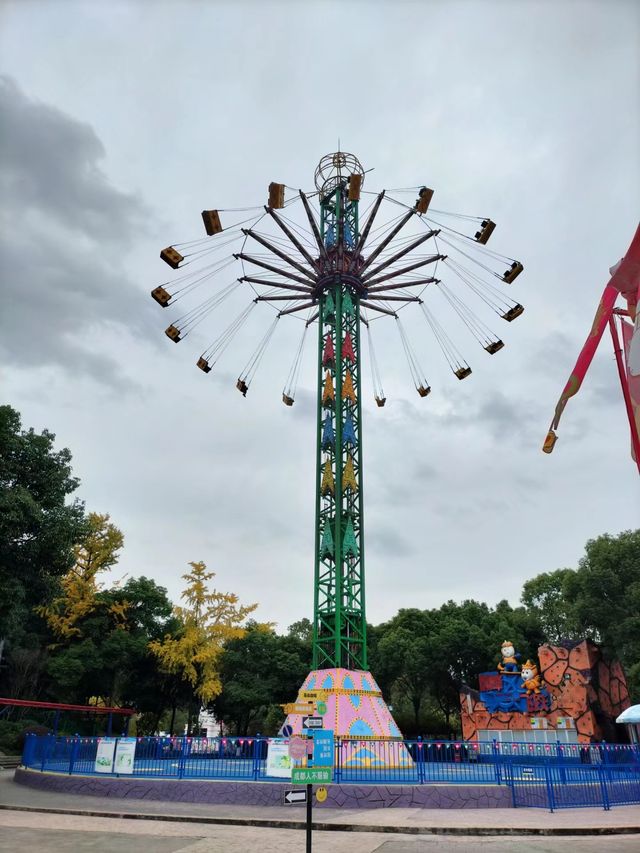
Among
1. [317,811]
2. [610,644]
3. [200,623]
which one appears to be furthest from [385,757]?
[610,644]

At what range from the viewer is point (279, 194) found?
22828mm

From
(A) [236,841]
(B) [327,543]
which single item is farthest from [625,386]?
(B) [327,543]

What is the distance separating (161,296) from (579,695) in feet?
90.2

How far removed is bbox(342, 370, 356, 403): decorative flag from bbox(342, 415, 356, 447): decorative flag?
1080mm

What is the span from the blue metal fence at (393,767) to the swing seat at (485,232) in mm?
18137

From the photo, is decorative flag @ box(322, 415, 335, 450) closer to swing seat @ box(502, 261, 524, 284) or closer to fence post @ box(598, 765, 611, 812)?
swing seat @ box(502, 261, 524, 284)

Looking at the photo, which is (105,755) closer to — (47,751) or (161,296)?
(47,751)

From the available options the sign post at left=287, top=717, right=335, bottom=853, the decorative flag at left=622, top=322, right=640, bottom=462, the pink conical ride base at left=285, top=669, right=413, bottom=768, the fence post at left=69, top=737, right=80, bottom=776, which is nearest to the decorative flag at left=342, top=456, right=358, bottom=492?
the pink conical ride base at left=285, top=669, right=413, bottom=768

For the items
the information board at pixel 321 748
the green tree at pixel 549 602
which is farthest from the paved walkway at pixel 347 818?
the green tree at pixel 549 602

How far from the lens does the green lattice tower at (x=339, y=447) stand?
2697 centimetres

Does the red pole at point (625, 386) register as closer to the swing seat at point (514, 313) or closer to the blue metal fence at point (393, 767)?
the blue metal fence at point (393, 767)

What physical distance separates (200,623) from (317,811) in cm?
2193

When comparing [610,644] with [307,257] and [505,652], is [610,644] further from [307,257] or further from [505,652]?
[307,257]

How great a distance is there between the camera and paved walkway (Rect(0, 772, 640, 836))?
1328 cm
